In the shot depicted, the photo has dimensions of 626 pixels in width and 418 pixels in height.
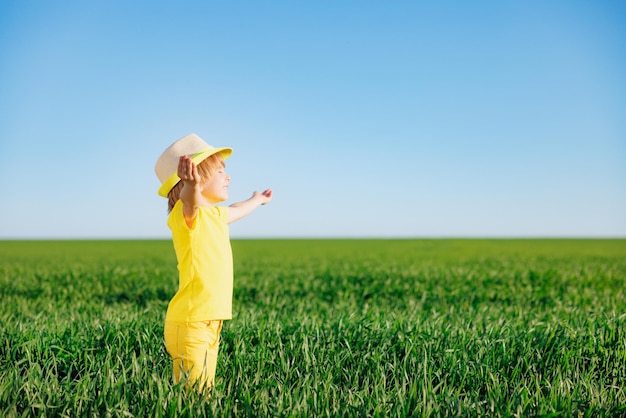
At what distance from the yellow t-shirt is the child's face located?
0.47 feet

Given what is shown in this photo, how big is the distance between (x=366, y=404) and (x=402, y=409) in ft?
0.88

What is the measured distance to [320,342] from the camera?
4957 millimetres

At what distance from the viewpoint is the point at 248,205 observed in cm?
426

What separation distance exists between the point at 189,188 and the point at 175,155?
1.72 feet

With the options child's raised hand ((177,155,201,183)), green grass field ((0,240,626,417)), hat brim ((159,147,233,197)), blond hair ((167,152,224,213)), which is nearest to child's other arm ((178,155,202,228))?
child's raised hand ((177,155,201,183))

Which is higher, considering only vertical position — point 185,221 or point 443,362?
point 185,221

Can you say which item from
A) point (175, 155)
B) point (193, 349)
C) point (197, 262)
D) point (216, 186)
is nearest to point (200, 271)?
point (197, 262)

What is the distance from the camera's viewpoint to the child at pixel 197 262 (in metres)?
3.58

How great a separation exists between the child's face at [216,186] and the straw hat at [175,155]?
15 centimetres

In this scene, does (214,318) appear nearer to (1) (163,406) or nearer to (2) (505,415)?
(1) (163,406)

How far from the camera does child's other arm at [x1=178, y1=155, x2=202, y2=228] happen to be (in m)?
3.21

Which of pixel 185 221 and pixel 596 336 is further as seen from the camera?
pixel 596 336

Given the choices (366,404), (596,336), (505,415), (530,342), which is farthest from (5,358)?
(596,336)

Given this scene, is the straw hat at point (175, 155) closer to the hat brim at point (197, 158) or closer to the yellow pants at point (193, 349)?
the hat brim at point (197, 158)
